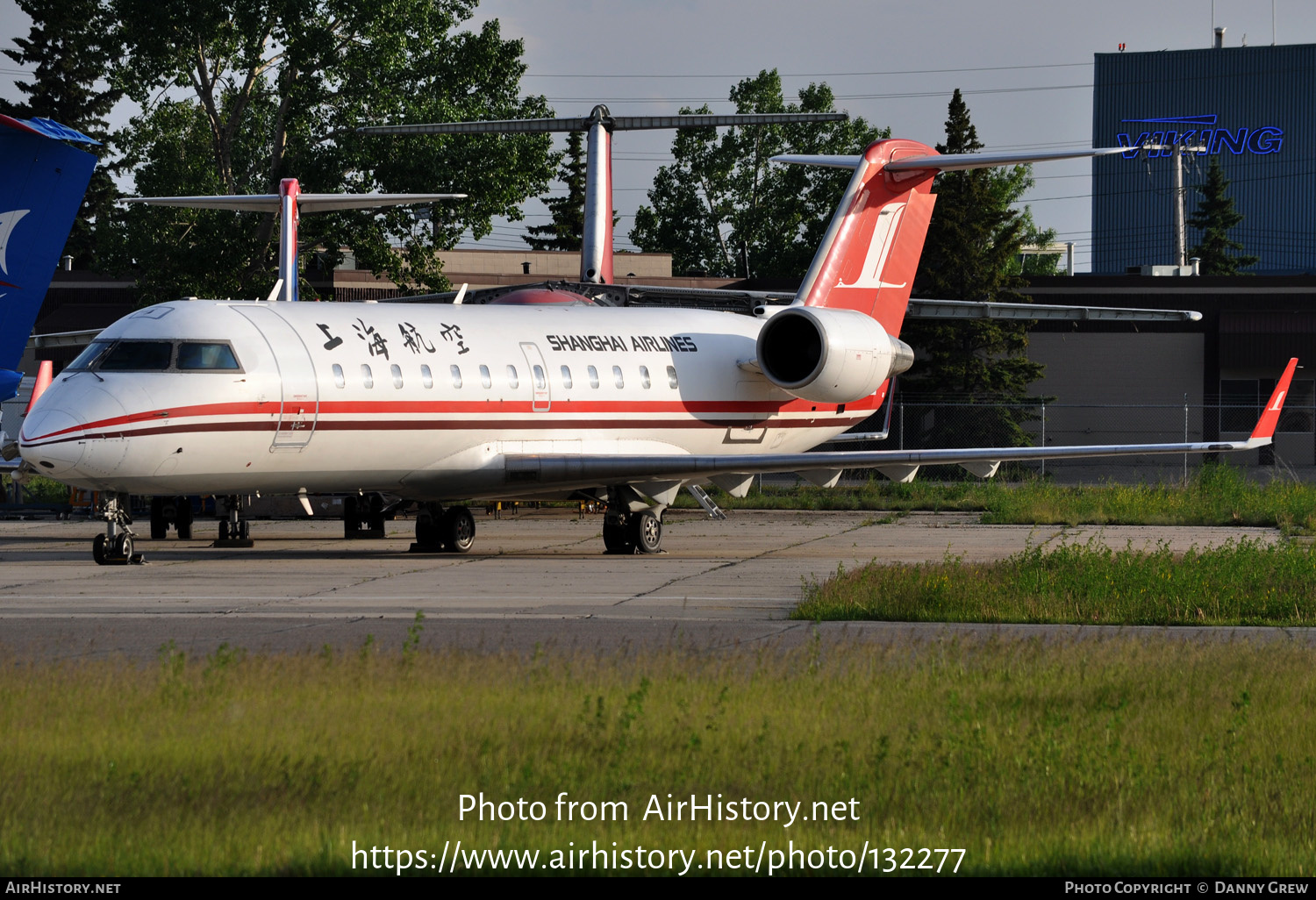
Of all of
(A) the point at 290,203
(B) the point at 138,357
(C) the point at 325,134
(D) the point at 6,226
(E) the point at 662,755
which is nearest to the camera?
(E) the point at 662,755

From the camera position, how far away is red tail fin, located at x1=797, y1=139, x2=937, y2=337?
26078mm

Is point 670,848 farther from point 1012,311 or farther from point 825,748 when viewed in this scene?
point 1012,311

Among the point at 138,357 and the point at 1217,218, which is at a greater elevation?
the point at 1217,218

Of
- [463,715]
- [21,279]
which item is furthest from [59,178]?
[463,715]

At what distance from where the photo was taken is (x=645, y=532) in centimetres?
2289

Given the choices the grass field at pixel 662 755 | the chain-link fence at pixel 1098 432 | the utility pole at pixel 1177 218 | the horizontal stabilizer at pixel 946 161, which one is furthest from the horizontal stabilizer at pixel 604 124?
the utility pole at pixel 1177 218

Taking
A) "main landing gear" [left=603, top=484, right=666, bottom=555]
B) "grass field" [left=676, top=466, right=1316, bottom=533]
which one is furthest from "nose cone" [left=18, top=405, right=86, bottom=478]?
"grass field" [left=676, top=466, right=1316, bottom=533]

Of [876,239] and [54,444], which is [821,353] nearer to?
[876,239]

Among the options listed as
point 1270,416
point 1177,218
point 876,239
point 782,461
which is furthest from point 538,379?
point 1177,218

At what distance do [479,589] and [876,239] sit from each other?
492 inches

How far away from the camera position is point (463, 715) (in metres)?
8.70

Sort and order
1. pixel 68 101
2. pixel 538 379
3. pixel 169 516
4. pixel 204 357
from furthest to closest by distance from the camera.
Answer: pixel 68 101 → pixel 169 516 → pixel 538 379 → pixel 204 357

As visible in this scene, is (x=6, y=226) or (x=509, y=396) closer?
(x=6, y=226)
